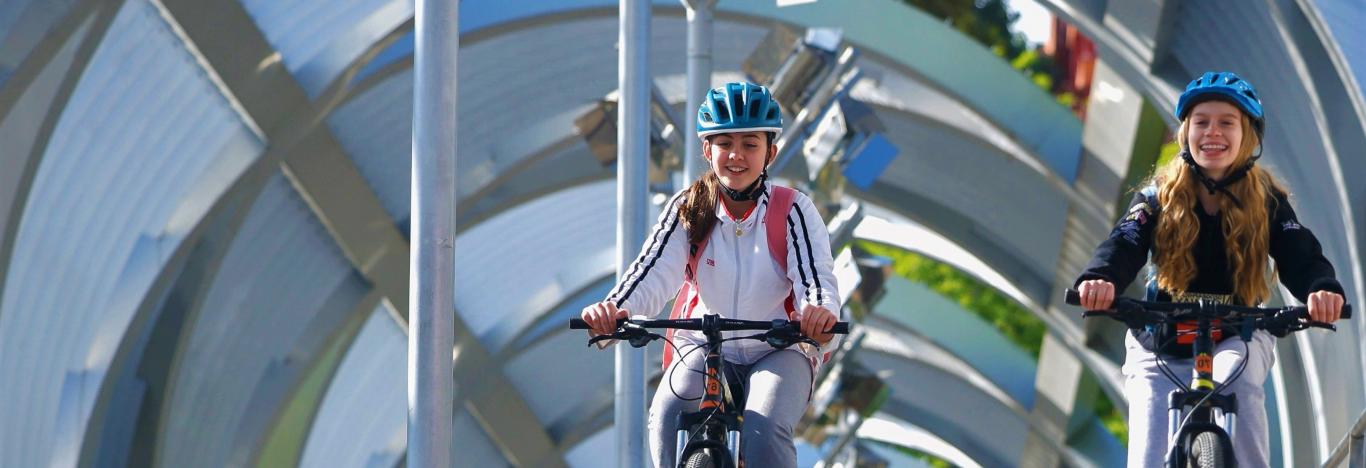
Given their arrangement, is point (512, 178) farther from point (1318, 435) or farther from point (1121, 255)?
point (1121, 255)

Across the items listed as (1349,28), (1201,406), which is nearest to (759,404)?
(1201,406)

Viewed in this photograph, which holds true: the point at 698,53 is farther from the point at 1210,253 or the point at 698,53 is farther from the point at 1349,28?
the point at 1210,253

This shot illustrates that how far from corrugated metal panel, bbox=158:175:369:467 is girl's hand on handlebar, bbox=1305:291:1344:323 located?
1596 cm

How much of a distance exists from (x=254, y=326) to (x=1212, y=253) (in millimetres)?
17644

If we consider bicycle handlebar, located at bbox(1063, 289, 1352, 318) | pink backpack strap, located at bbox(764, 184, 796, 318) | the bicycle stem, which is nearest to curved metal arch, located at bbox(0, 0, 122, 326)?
pink backpack strap, located at bbox(764, 184, 796, 318)

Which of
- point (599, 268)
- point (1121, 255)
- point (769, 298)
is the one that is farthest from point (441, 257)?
point (599, 268)

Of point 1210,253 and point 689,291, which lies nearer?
point 1210,253

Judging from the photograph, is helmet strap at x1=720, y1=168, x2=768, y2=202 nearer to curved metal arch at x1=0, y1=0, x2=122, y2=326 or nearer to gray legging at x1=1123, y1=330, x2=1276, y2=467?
gray legging at x1=1123, y1=330, x2=1276, y2=467

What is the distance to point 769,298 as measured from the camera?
27.0ft

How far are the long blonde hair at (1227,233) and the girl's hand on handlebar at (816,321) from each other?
1179 mm

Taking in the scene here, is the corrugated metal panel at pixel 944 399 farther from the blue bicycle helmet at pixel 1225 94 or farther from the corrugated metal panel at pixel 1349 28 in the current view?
the blue bicycle helmet at pixel 1225 94

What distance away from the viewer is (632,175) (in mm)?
15133

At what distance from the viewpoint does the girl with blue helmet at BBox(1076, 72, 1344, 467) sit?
25.5 feet

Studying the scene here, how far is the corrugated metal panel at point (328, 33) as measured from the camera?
2081 centimetres
